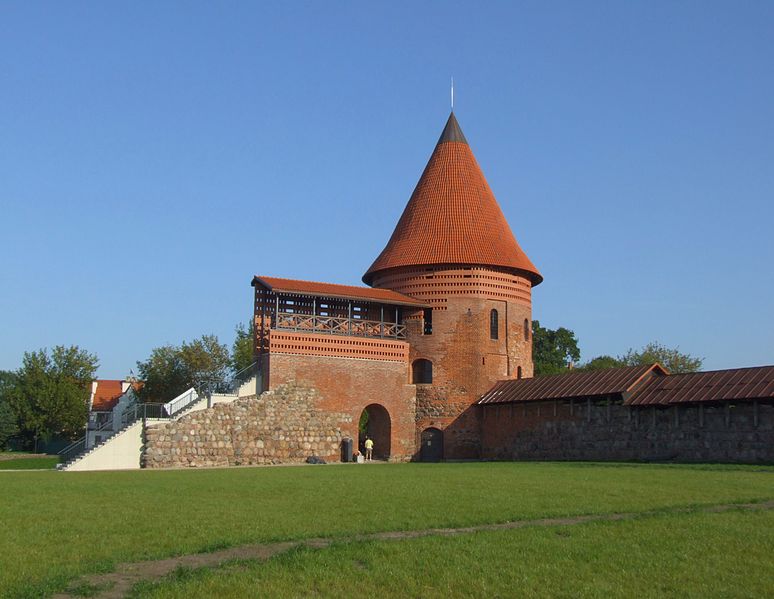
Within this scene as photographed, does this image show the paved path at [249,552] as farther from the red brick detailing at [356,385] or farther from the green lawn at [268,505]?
the red brick detailing at [356,385]

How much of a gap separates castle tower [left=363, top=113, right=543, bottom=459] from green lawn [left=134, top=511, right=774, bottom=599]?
22117mm

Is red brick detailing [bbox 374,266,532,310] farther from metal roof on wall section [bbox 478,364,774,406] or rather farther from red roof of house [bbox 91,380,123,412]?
red roof of house [bbox 91,380,123,412]

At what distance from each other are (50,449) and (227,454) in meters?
21.1

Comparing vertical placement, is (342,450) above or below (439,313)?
below

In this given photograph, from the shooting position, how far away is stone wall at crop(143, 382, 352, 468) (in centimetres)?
2656

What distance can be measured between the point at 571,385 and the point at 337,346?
8.00 metres

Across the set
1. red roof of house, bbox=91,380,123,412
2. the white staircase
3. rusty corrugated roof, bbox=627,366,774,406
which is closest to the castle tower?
rusty corrugated roof, bbox=627,366,774,406

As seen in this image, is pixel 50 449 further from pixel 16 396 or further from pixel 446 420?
pixel 446 420

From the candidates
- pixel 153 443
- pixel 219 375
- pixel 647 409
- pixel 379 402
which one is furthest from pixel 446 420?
pixel 219 375

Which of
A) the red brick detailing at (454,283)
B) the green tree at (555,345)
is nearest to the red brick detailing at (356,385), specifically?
the red brick detailing at (454,283)

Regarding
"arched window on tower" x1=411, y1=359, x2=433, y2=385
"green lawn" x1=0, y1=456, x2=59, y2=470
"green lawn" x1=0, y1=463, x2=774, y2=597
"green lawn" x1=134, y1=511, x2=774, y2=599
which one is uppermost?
"arched window on tower" x1=411, y1=359, x2=433, y2=385

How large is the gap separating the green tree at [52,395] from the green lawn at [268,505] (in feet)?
84.0

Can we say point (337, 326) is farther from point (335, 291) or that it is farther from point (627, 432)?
point (627, 432)

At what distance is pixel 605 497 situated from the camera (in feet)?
43.5
